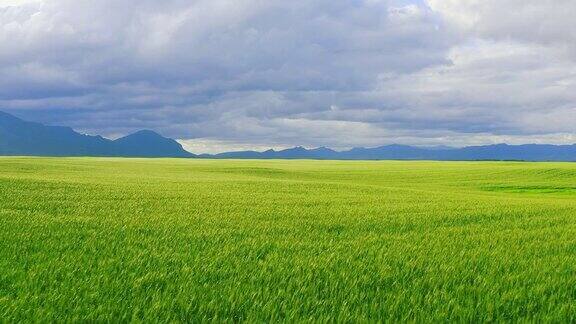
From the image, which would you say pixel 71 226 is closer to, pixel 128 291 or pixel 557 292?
pixel 128 291

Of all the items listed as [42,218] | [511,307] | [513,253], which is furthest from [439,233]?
[42,218]

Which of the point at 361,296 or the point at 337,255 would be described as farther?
the point at 337,255

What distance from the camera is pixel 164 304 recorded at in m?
6.62

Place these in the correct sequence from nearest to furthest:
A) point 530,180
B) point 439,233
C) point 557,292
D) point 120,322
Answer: point 120,322
point 557,292
point 439,233
point 530,180

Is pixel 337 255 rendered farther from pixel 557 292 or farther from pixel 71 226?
pixel 71 226

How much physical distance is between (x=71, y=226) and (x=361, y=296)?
368 inches

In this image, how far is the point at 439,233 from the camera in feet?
49.8

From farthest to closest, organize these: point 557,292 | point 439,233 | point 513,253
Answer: point 439,233 < point 513,253 < point 557,292

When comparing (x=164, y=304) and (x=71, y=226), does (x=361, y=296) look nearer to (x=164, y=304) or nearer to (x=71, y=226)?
(x=164, y=304)

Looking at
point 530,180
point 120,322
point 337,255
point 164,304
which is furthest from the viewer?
point 530,180

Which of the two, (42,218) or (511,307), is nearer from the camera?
(511,307)

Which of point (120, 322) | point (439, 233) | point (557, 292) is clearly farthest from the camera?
point (439, 233)

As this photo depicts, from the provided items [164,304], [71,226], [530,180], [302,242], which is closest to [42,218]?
[71,226]

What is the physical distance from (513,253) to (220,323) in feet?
26.6
